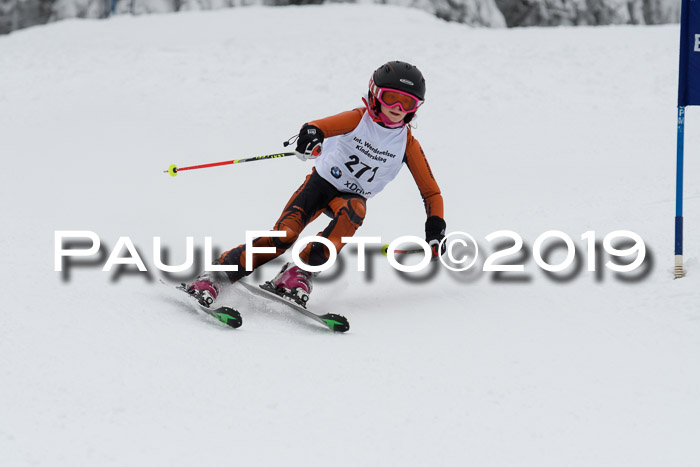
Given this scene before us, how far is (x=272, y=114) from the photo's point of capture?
1145 centimetres

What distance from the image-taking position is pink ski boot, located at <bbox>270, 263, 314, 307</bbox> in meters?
4.39

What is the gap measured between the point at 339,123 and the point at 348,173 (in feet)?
1.15

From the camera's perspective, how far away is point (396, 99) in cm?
445

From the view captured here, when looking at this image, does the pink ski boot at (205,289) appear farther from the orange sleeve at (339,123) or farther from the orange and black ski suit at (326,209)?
the orange sleeve at (339,123)

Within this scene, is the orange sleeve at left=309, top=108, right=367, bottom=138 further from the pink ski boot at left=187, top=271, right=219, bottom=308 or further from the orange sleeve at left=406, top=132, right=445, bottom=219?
the pink ski boot at left=187, top=271, right=219, bottom=308

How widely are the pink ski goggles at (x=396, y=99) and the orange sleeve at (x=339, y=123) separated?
24 centimetres

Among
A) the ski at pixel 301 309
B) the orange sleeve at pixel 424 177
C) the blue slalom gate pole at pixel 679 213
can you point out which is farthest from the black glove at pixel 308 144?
the blue slalom gate pole at pixel 679 213

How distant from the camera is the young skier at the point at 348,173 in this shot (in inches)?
173

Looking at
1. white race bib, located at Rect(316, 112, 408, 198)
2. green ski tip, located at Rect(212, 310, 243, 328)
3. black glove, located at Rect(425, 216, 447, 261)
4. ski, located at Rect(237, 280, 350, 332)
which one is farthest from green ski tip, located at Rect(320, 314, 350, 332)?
white race bib, located at Rect(316, 112, 408, 198)
